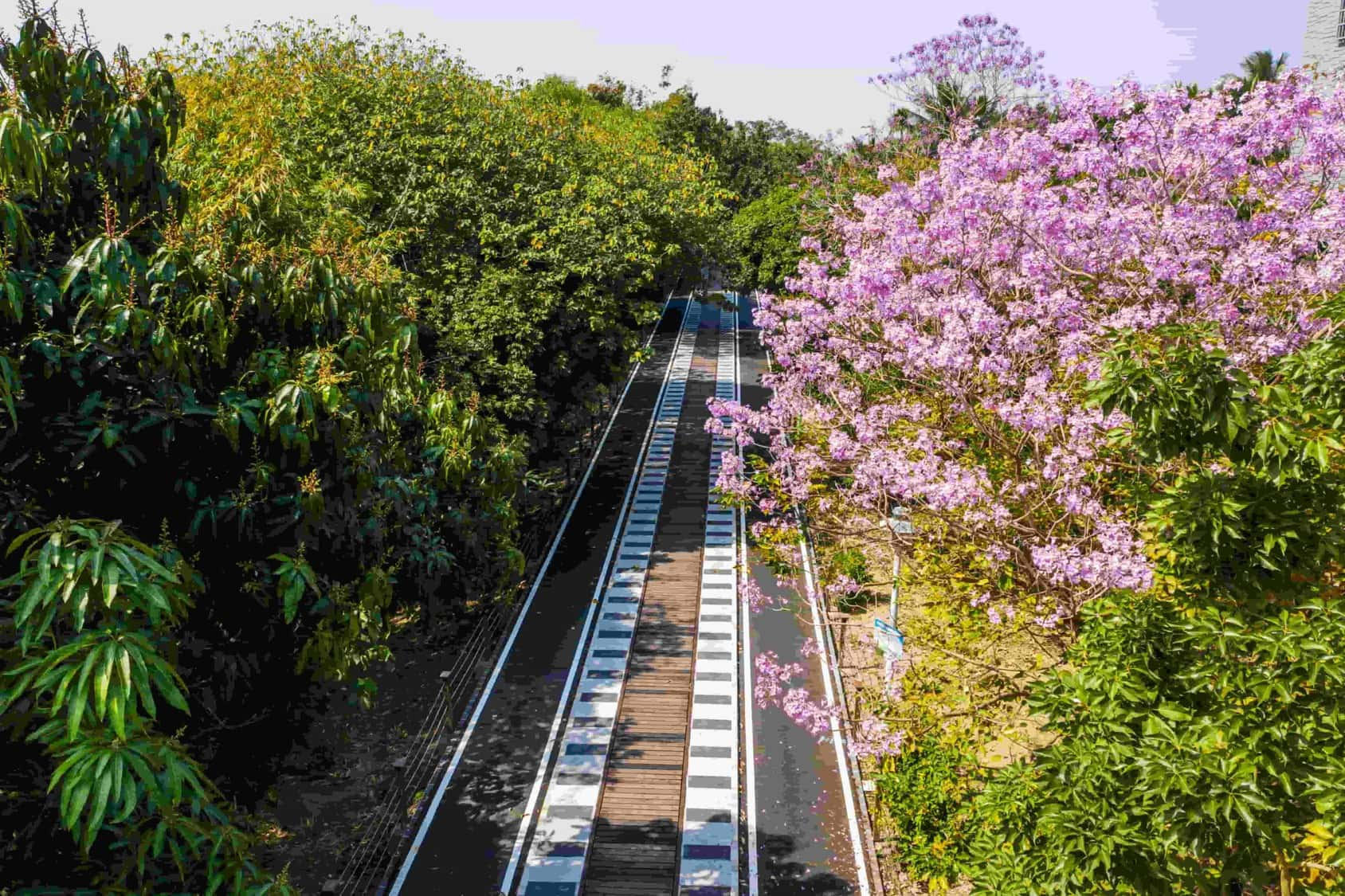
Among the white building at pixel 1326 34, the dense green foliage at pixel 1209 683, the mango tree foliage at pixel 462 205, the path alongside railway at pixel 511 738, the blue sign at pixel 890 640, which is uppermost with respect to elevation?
the white building at pixel 1326 34

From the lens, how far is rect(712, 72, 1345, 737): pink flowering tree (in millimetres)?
13594

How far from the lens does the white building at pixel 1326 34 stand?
27.9 meters

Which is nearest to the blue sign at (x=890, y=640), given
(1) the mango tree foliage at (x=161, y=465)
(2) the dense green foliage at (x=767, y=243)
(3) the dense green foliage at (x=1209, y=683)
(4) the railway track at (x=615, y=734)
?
(4) the railway track at (x=615, y=734)

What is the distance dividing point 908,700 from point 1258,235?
29.4ft

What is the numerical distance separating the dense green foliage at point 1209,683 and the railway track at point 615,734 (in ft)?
34.6

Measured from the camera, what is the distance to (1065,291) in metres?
15.6

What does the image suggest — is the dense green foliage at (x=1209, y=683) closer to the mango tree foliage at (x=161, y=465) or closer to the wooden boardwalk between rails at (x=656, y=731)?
the mango tree foliage at (x=161, y=465)

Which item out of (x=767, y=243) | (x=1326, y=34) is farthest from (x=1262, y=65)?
(x=767, y=243)

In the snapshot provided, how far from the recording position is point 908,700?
51.4 ft

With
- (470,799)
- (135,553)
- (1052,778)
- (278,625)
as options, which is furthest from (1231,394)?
(470,799)

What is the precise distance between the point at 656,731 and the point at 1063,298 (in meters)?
12.9

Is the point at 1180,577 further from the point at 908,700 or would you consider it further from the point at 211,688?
the point at 211,688

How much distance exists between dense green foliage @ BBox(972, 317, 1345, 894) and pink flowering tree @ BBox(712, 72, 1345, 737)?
381 centimetres

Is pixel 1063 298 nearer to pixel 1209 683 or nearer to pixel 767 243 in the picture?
pixel 1209 683
